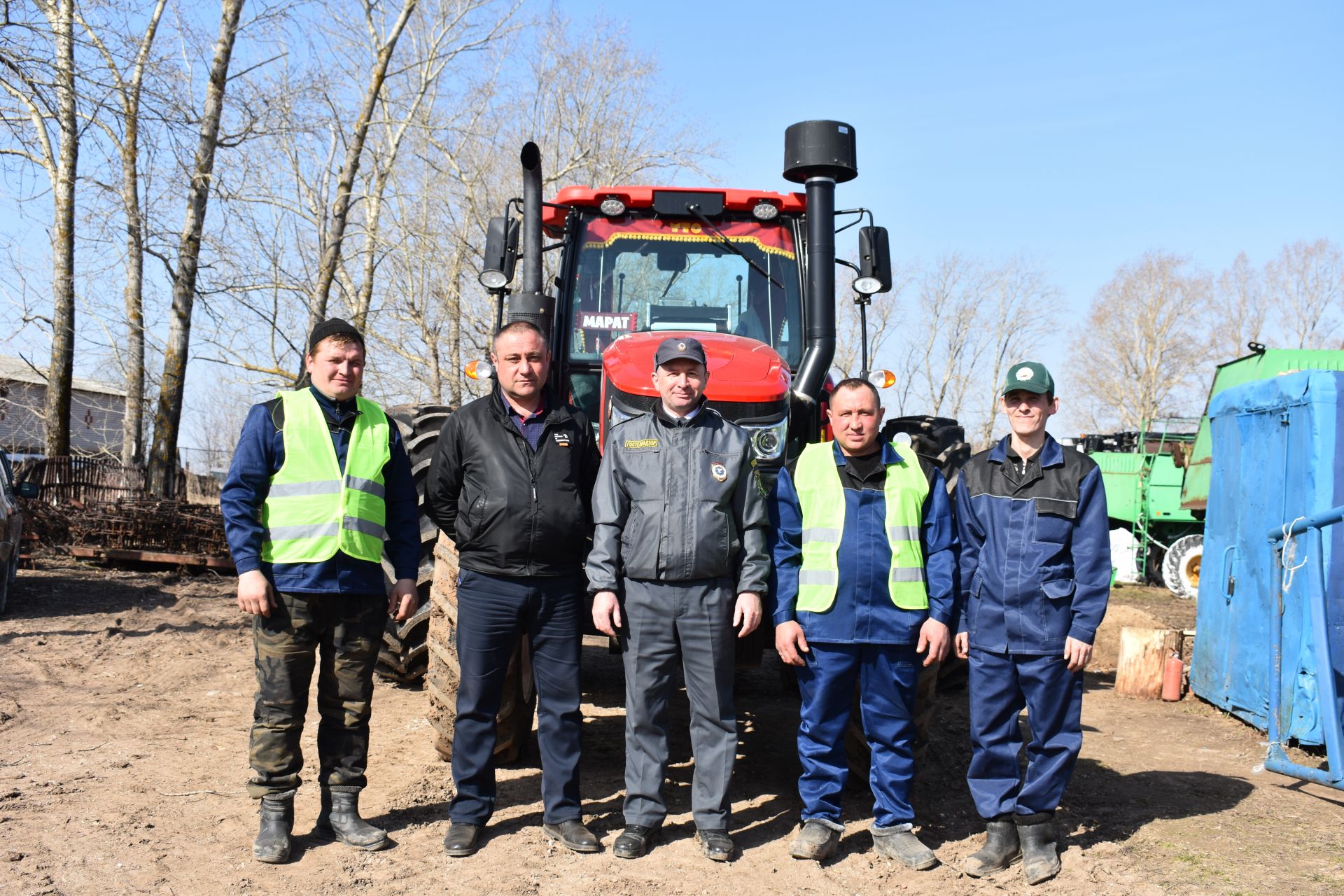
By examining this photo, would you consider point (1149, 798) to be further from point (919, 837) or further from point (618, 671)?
point (618, 671)

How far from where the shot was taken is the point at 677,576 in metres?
3.85

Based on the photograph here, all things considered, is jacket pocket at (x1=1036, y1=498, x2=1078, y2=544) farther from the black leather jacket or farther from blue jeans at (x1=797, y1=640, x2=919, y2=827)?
the black leather jacket

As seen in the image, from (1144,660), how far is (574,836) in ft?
17.5

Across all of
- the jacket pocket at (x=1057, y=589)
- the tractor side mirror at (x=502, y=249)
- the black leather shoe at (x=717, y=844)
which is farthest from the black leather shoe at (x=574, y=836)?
the tractor side mirror at (x=502, y=249)

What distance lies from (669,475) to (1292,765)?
350 cm

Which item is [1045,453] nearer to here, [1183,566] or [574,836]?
[574,836]

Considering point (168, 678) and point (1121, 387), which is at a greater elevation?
point (1121, 387)

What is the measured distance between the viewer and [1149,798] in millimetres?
4941

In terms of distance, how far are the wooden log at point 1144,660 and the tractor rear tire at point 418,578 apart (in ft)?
16.5

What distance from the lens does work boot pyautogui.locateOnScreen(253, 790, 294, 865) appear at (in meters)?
3.70

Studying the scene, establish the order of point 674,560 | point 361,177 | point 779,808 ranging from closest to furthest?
point 674,560 < point 779,808 < point 361,177

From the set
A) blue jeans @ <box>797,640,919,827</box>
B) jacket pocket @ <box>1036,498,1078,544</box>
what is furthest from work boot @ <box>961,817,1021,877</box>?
jacket pocket @ <box>1036,498,1078,544</box>

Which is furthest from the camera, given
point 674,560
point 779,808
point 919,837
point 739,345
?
point 739,345

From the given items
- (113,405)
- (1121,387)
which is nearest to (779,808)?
(113,405)
